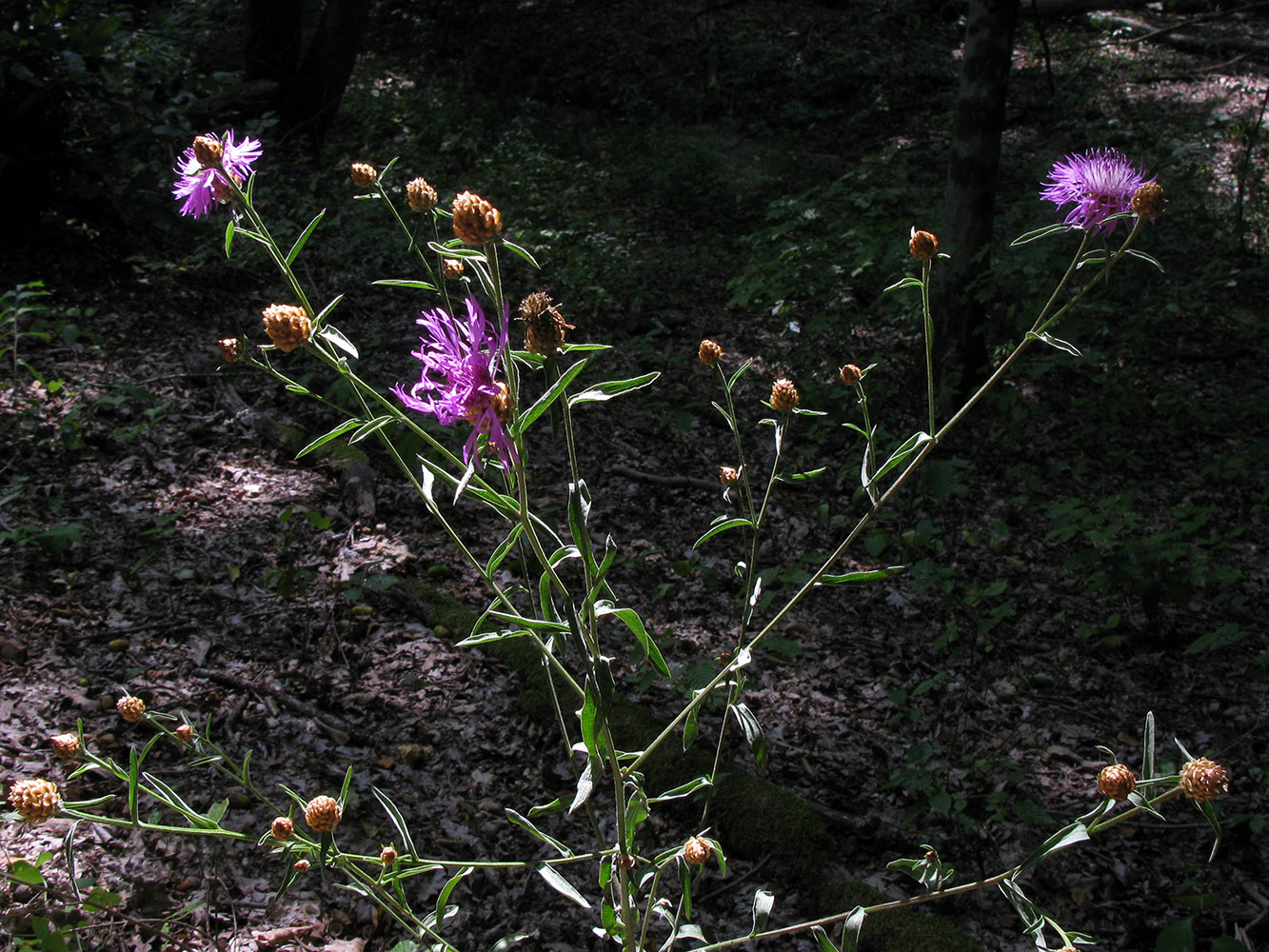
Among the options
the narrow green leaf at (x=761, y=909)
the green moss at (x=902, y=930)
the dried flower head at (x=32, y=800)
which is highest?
the dried flower head at (x=32, y=800)

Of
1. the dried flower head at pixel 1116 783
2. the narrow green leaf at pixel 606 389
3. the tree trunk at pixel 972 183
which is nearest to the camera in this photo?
the narrow green leaf at pixel 606 389

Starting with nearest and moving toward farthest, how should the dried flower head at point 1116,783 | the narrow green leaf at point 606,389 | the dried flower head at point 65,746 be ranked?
the narrow green leaf at point 606,389 → the dried flower head at point 1116,783 → the dried flower head at point 65,746

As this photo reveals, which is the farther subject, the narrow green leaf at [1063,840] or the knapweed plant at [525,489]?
the narrow green leaf at [1063,840]

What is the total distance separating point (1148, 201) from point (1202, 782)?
84 centimetres

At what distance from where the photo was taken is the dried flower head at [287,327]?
3.27ft

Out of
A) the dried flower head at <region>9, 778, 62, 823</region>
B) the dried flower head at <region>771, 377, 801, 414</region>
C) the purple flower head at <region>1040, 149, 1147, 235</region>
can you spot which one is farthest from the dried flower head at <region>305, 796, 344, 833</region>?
the purple flower head at <region>1040, 149, 1147, 235</region>

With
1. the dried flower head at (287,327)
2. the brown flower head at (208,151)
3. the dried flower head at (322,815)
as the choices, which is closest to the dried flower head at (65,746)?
the dried flower head at (322,815)

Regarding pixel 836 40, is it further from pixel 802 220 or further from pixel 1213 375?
pixel 1213 375

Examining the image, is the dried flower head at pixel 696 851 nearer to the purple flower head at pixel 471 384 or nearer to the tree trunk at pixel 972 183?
the purple flower head at pixel 471 384

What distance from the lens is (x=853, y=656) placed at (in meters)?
2.93

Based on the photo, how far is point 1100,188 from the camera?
1.33 metres

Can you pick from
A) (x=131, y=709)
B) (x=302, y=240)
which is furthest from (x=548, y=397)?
(x=131, y=709)

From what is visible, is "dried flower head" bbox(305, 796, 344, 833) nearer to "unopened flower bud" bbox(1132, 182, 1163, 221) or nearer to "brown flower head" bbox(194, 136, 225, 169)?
"brown flower head" bbox(194, 136, 225, 169)

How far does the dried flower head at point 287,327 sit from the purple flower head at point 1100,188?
1191 mm
